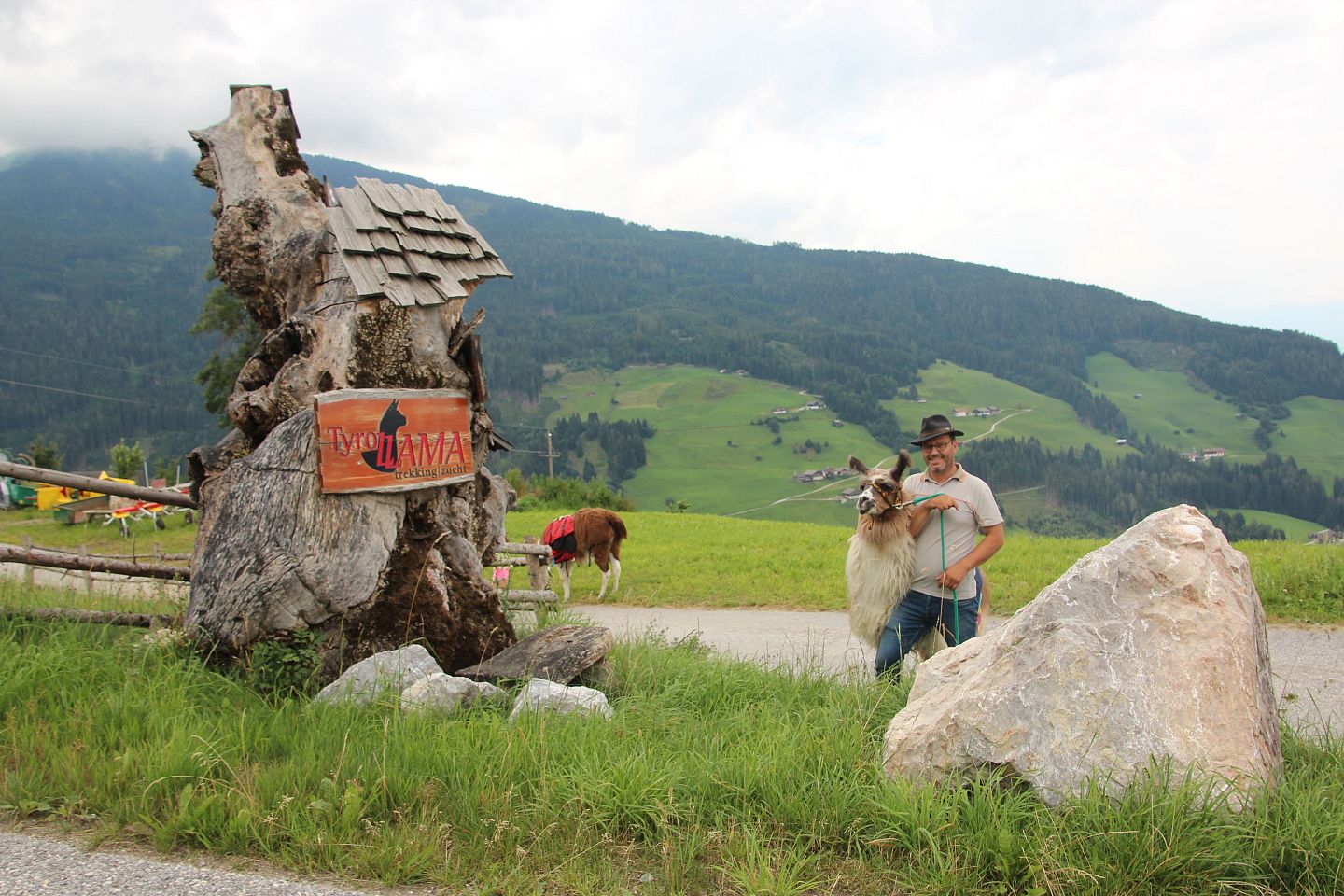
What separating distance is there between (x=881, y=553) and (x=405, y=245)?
13.4 ft

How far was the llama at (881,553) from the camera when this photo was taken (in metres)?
5.70

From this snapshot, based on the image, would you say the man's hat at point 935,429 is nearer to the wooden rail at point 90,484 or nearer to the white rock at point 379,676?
the white rock at point 379,676

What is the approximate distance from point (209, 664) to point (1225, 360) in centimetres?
17306

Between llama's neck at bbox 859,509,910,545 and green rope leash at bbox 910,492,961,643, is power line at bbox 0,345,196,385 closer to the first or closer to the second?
llama's neck at bbox 859,509,910,545

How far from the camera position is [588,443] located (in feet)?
360

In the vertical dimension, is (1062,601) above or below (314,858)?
above

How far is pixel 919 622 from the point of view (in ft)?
19.0

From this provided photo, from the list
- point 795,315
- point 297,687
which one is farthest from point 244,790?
point 795,315

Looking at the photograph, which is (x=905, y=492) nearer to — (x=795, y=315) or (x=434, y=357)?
(x=434, y=357)

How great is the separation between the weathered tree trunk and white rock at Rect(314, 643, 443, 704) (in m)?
0.48

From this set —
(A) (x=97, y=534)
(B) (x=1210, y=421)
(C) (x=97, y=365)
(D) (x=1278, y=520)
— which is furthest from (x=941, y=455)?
(C) (x=97, y=365)

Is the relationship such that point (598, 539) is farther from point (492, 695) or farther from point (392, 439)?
point (492, 695)

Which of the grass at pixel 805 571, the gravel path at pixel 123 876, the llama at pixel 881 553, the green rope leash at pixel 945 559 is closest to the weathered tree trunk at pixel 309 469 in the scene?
the gravel path at pixel 123 876

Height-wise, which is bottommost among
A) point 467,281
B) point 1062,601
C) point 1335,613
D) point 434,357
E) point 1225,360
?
point 1335,613
